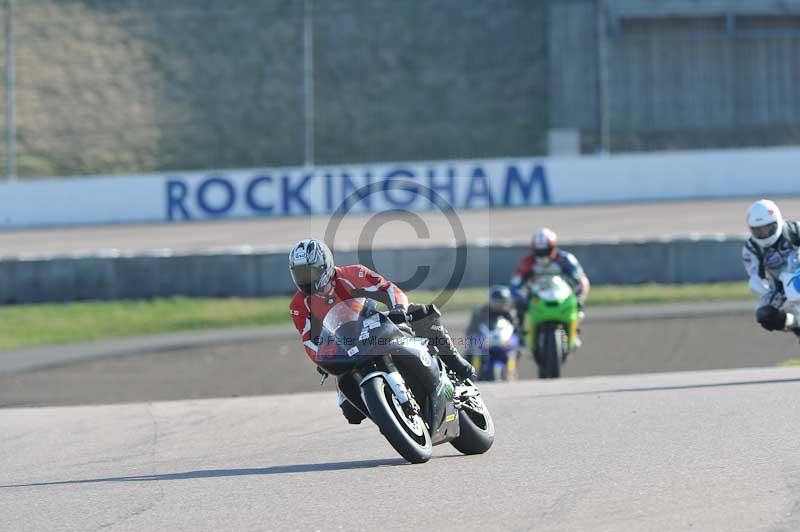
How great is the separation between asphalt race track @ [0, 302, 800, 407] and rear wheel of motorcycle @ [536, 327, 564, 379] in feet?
6.51

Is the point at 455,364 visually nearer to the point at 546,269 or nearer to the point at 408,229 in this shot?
the point at 546,269

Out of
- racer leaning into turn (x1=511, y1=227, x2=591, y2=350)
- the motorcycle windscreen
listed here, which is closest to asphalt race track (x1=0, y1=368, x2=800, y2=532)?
the motorcycle windscreen

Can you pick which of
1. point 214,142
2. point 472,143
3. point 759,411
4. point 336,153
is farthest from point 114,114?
point 759,411

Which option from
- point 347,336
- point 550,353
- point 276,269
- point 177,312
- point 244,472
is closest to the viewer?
point 347,336

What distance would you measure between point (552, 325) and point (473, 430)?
5.76 meters

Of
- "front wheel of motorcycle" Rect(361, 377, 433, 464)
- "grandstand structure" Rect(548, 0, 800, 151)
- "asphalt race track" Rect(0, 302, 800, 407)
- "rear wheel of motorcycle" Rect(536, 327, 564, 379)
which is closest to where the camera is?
"front wheel of motorcycle" Rect(361, 377, 433, 464)

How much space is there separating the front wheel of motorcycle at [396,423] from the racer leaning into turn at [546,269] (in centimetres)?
668

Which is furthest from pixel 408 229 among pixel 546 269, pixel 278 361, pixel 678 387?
pixel 678 387

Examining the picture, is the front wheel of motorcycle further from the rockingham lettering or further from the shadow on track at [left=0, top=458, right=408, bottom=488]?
the rockingham lettering

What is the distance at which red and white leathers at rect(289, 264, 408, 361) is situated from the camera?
7.48 metres

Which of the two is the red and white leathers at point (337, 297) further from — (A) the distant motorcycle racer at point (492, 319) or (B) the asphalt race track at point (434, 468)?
(A) the distant motorcycle racer at point (492, 319)

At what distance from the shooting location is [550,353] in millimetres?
13227

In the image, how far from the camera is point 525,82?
41.7 m

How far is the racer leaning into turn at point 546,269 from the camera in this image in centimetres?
1394
